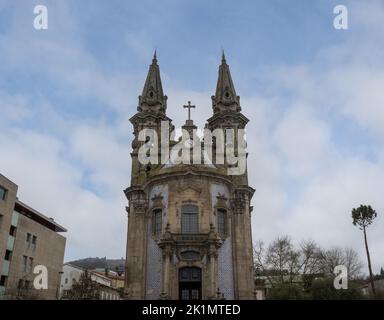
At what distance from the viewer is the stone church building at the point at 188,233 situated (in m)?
32.6

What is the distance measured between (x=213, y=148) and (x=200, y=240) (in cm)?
1145

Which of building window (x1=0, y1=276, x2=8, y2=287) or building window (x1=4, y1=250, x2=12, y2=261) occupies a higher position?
building window (x1=4, y1=250, x2=12, y2=261)

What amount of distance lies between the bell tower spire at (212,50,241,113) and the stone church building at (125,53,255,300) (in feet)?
19.2

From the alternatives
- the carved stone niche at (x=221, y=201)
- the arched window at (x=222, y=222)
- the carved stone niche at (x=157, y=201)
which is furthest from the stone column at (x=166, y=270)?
the carved stone niche at (x=221, y=201)

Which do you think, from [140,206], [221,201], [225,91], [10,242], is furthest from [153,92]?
[10,242]

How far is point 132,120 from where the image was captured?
44750 millimetres

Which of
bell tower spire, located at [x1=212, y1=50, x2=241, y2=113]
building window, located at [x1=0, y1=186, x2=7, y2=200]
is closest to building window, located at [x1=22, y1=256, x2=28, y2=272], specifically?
building window, located at [x1=0, y1=186, x2=7, y2=200]

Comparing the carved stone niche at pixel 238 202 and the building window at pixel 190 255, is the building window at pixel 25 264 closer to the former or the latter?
the building window at pixel 190 255

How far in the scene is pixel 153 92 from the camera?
46.1 metres

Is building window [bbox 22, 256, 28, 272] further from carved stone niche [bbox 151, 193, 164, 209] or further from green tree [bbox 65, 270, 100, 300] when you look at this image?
carved stone niche [bbox 151, 193, 164, 209]

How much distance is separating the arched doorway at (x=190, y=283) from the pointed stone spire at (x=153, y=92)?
62.0ft

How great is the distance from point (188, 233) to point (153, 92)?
1867 centimetres

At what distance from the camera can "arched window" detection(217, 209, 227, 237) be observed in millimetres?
35662
